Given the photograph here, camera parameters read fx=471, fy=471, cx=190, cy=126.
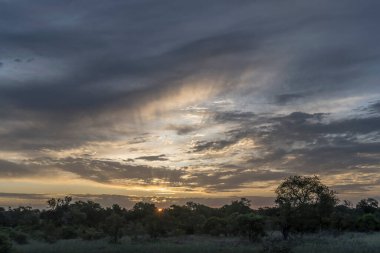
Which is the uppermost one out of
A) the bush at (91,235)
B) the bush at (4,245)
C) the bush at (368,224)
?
the bush at (368,224)

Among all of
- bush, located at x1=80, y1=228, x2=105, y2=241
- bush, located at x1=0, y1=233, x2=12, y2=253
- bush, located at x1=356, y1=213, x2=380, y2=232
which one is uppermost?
bush, located at x1=356, y1=213, x2=380, y2=232

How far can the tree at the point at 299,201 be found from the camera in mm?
55594

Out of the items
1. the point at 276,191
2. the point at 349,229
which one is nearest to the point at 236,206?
the point at 349,229

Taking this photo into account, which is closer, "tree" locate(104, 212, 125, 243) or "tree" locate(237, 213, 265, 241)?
"tree" locate(237, 213, 265, 241)

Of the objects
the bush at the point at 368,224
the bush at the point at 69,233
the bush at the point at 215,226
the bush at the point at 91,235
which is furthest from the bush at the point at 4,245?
the bush at the point at 368,224

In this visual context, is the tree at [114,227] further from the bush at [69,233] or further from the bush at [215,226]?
the bush at [215,226]

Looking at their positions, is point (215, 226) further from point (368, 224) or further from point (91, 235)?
point (368, 224)

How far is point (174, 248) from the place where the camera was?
137 feet

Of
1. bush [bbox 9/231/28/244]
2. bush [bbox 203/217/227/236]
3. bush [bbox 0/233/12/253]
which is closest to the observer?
bush [bbox 0/233/12/253]

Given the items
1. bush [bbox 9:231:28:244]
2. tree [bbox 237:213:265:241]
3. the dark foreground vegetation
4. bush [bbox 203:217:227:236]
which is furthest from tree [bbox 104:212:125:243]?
bush [bbox 203:217:227:236]

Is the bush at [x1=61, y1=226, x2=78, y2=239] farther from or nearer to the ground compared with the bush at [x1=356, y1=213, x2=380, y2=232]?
nearer to the ground

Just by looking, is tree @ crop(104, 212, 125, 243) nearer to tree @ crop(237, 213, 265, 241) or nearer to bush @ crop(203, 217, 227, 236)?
tree @ crop(237, 213, 265, 241)

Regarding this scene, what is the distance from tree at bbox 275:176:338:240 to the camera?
55.6 metres

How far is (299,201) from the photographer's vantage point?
184ft
